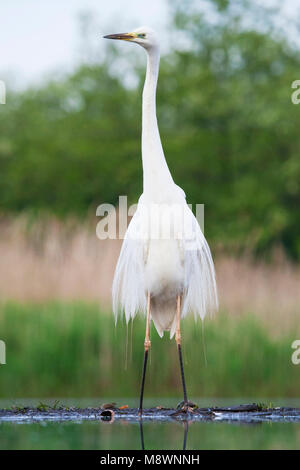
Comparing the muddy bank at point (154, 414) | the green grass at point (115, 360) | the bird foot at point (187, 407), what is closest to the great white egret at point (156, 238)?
the bird foot at point (187, 407)

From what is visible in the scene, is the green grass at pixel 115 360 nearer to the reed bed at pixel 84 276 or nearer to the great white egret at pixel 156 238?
the reed bed at pixel 84 276

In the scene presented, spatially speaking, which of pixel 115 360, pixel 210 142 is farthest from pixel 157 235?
pixel 210 142

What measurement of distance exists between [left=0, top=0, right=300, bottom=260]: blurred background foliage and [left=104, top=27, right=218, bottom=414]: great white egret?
28.2ft

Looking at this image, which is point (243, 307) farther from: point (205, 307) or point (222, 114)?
point (222, 114)

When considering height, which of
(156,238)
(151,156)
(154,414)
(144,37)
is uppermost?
(144,37)

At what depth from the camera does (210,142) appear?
17.9 meters

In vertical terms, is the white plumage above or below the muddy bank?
above

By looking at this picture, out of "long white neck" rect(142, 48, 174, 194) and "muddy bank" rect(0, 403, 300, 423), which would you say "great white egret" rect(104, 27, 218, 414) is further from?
"muddy bank" rect(0, 403, 300, 423)

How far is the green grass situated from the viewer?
881 cm

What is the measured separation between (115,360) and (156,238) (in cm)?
324

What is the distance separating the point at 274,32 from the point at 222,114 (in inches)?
79.1

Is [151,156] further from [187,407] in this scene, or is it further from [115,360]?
[115,360]

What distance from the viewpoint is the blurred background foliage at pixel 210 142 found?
1619cm

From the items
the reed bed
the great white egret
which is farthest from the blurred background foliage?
the great white egret
